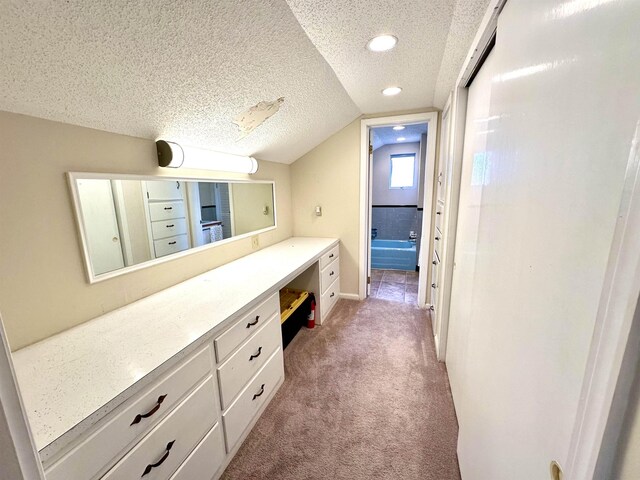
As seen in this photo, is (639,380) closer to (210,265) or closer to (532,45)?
(532,45)

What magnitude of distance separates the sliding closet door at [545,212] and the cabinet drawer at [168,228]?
1.66m

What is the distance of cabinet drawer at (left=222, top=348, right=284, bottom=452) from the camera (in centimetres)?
131

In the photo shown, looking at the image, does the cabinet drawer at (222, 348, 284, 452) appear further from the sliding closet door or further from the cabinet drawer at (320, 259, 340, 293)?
the sliding closet door

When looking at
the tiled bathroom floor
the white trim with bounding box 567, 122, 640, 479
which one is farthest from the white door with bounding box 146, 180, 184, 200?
the tiled bathroom floor

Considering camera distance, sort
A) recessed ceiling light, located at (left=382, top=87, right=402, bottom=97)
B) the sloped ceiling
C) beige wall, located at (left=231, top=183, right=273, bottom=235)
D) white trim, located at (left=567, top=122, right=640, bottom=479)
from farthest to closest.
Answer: beige wall, located at (left=231, top=183, right=273, bottom=235) → recessed ceiling light, located at (left=382, top=87, right=402, bottom=97) → the sloped ceiling → white trim, located at (left=567, top=122, right=640, bottom=479)

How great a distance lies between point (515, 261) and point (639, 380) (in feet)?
1.38

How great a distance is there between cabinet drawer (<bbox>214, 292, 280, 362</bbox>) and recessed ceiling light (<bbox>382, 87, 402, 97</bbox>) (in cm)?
176

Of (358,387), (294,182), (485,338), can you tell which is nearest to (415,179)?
(294,182)

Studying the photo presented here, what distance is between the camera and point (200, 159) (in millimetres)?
1700

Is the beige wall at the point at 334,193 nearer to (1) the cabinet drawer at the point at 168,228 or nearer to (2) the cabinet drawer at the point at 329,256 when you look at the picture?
(2) the cabinet drawer at the point at 329,256

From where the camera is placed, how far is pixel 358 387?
6.04 feet

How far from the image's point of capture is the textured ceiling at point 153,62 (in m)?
0.79

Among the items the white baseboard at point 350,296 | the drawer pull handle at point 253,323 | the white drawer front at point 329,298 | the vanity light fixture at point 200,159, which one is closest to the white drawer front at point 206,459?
the drawer pull handle at point 253,323

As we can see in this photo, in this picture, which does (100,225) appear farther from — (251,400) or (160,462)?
(251,400)
